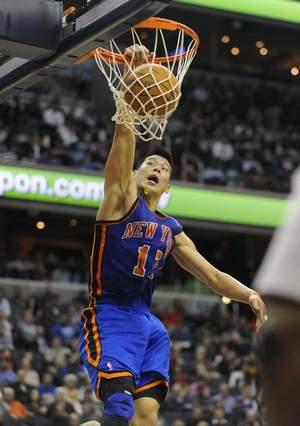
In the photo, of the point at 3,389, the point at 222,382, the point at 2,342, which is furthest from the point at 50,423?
the point at 222,382

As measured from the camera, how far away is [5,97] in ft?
21.5

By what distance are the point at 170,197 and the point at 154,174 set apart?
14.4 meters

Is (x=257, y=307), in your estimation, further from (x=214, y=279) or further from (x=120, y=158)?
(x=120, y=158)

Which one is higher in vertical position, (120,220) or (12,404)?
(120,220)

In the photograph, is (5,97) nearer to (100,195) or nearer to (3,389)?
(3,389)

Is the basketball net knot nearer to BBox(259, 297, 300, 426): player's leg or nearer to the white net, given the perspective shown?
the white net

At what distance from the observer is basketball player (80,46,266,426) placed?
5.89 meters

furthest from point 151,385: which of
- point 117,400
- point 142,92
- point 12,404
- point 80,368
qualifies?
point 80,368

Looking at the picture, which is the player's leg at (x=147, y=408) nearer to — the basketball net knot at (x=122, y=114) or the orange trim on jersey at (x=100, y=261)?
the orange trim on jersey at (x=100, y=261)

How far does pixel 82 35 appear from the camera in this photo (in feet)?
18.7

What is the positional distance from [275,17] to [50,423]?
12.5m

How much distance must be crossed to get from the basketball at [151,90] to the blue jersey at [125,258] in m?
0.57

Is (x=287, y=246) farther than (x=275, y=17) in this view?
No

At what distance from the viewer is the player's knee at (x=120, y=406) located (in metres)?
5.62
